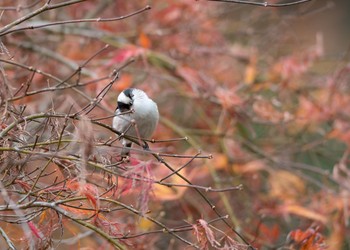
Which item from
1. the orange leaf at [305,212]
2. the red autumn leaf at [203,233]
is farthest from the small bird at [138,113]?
the orange leaf at [305,212]

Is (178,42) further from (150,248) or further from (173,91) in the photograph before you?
(150,248)

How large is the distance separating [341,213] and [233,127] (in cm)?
113

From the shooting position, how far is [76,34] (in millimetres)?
5680

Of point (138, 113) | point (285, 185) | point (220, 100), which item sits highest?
point (138, 113)

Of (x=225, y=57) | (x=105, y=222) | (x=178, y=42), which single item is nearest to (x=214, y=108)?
(x=178, y=42)

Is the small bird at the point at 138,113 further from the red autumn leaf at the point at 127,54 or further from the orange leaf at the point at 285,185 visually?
the orange leaf at the point at 285,185

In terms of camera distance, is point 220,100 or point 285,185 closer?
point 220,100

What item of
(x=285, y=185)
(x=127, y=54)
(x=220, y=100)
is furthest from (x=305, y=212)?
(x=127, y=54)

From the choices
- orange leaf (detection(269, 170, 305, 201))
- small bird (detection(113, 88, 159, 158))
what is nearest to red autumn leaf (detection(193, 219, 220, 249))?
small bird (detection(113, 88, 159, 158))

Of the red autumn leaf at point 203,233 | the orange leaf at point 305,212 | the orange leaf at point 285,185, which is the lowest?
the orange leaf at point 285,185

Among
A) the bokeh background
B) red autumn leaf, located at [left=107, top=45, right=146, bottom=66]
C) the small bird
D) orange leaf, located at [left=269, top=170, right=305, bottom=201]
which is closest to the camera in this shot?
the small bird

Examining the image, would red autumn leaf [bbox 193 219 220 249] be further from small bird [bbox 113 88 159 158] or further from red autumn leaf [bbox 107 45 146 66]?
red autumn leaf [bbox 107 45 146 66]

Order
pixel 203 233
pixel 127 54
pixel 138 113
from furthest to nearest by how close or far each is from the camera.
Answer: pixel 127 54 → pixel 138 113 → pixel 203 233

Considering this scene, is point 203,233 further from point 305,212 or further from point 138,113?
point 305,212
